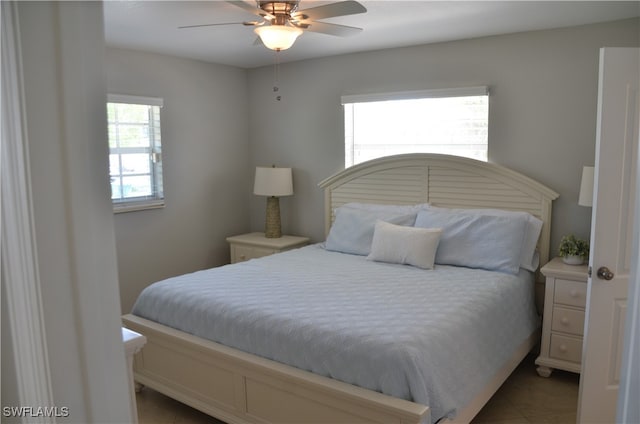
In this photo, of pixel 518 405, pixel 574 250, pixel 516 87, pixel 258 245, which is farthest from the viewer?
pixel 258 245

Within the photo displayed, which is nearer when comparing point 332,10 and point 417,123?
point 332,10

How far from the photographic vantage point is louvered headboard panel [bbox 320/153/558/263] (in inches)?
140

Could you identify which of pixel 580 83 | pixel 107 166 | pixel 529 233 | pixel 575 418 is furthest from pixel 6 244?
pixel 580 83

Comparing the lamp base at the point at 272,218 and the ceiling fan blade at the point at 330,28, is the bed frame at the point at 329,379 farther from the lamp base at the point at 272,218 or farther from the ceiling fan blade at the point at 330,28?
the ceiling fan blade at the point at 330,28

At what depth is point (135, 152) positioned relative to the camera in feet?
13.5

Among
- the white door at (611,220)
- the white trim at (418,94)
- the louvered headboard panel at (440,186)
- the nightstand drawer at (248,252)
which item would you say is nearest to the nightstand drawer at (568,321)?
the louvered headboard panel at (440,186)

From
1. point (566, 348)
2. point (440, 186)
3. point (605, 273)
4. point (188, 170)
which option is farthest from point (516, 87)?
point (188, 170)

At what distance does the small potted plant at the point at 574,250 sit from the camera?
3.25 m

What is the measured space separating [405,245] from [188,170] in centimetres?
220

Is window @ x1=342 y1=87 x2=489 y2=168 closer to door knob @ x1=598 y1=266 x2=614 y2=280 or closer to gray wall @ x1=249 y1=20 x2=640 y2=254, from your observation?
gray wall @ x1=249 y1=20 x2=640 y2=254

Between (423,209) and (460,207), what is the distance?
284 mm

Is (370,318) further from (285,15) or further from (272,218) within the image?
(272,218)

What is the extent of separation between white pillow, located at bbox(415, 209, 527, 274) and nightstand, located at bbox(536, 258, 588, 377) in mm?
239

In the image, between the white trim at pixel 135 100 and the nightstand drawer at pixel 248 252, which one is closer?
the white trim at pixel 135 100
